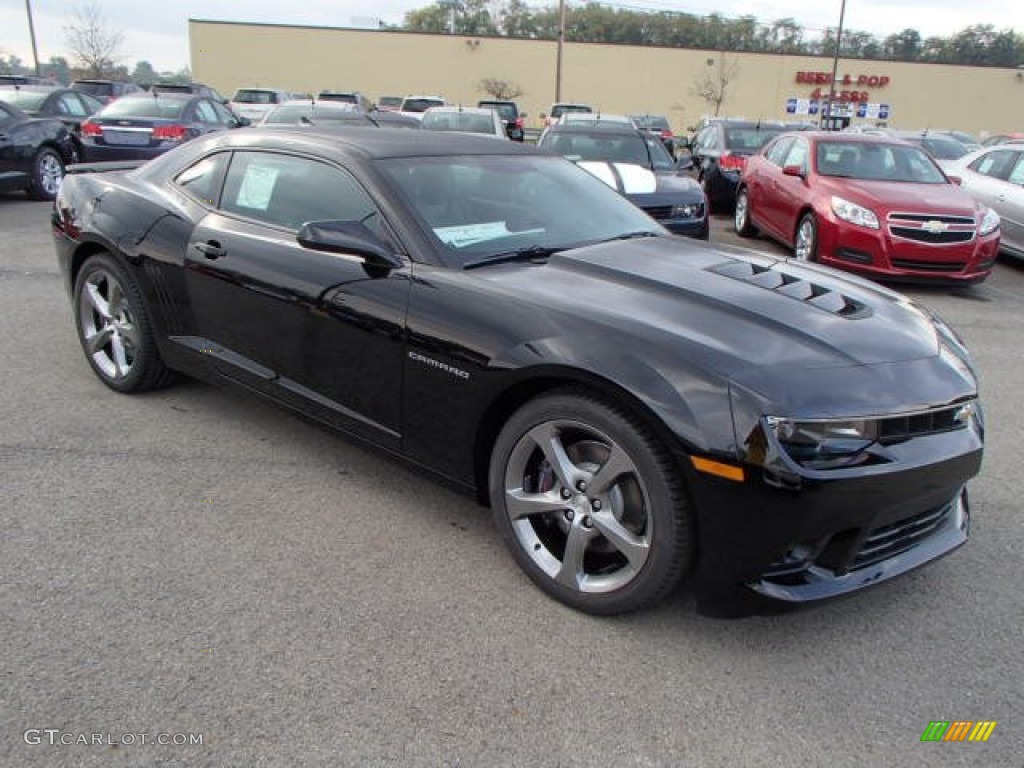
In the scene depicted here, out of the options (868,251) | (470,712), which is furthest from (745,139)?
(470,712)

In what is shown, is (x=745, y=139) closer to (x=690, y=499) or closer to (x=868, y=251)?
(x=868, y=251)

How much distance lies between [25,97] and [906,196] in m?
13.2

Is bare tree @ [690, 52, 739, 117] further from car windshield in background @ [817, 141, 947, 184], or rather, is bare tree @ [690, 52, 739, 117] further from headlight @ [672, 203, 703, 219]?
headlight @ [672, 203, 703, 219]

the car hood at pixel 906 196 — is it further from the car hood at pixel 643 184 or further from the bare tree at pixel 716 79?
the bare tree at pixel 716 79

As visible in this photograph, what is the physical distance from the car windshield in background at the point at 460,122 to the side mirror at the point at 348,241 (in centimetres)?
1293

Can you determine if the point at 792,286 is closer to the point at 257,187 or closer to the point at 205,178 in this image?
the point at 257,187

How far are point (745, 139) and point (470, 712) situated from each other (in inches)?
561

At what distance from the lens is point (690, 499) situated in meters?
2.44

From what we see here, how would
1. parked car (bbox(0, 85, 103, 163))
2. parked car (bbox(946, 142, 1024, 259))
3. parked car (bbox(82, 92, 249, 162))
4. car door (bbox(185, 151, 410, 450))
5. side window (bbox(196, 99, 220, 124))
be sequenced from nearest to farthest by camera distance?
car door (bbox(185, 151, 410, 450)), parked car (bbox(946, 142, 1024, 259)), parked car (bbox(82, 92, 249, 162)), parked car (bbox(0, 85, 103, 163)), side window (bbox(196, 99, 220, 124))

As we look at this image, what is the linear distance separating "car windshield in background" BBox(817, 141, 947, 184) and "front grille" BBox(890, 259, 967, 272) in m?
1.35

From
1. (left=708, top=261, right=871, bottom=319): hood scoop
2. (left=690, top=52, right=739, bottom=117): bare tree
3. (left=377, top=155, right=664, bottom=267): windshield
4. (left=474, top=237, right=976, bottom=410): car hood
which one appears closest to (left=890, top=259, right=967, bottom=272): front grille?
(left=377, top=155, right=664, bottom=267): windshield

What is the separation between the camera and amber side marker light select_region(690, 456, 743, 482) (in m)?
2.32

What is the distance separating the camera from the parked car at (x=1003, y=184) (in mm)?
9727
